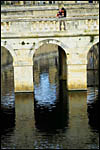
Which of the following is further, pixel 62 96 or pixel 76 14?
pixel 76 14

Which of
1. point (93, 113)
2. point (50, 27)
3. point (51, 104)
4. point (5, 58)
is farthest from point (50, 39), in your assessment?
point (5, 58)

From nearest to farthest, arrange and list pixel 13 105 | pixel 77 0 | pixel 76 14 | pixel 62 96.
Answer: pixel 13 105, pixel 62 96, pixel 76 14, pixel 77 0

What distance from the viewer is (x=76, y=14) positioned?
36844 millimetres

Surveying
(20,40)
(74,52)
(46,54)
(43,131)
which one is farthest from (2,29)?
(46,54)

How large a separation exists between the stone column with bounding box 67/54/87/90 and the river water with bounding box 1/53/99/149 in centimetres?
65

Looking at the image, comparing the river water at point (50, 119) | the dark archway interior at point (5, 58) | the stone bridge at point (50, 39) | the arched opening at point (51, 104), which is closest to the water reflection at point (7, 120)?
the river water at point (50, 119)

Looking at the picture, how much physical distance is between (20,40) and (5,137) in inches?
503

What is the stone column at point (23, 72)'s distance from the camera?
29094mm

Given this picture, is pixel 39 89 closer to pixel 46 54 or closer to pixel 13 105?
pixel 13 105

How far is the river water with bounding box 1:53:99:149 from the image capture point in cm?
1672

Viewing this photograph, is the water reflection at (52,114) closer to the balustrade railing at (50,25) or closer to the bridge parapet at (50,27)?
the bridge parapet at (50,27)

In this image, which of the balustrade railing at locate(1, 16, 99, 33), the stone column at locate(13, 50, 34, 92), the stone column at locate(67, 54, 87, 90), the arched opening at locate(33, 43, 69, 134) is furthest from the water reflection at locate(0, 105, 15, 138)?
the balustrade railing at locate(1, 16, 99, 33)

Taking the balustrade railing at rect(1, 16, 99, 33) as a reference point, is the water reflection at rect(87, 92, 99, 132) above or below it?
below

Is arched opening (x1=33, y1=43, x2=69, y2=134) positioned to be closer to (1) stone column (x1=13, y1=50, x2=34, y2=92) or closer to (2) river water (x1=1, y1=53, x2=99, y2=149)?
(2) river water (x1=1, y1=53, x2=99, y2=149)
